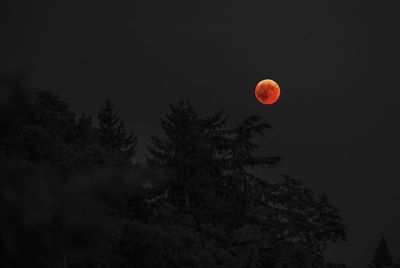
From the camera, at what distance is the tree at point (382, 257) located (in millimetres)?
64812

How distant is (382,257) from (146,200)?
48.5 meters

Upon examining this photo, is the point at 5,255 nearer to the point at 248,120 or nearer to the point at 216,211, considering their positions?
the point at 216,211

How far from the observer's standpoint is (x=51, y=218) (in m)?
4.55

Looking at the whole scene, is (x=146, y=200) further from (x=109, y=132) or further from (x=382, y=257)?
(x=382, y=257)

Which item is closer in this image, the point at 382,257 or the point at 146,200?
the point at 146,200

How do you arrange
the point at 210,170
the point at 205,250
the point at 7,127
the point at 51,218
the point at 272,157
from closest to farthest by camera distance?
1. the point at 51,218
2. the point at 7,127
3. the point at 205,250
4. the point at 210,170
5. the point at 272,157

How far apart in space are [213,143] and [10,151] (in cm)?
1416

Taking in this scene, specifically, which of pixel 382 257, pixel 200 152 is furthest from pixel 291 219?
pixel 382 257

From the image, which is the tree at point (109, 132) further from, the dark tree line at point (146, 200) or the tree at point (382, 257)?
the tree at point (382, 257)

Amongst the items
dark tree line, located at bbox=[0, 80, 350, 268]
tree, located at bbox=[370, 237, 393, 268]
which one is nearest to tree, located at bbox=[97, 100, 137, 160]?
dark tree line, located at bbox=[0, 80, 350, 268]

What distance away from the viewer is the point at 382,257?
65.7 metres

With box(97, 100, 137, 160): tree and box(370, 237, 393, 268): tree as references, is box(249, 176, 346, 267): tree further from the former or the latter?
box(370, 237, 393, 268): tree

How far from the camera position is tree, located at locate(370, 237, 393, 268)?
6481 centimetres

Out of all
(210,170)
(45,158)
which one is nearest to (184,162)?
(210,170)
